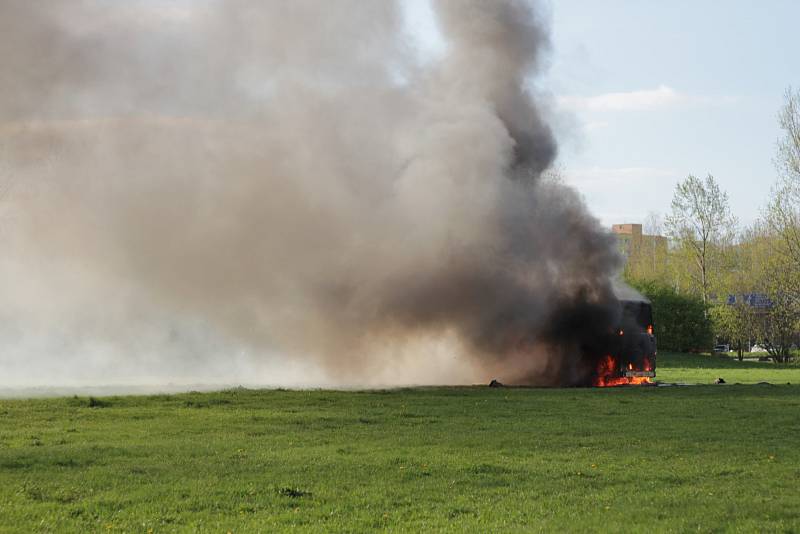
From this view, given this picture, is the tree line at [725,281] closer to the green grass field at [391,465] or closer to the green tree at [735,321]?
Answer: the green tree at [735,321]

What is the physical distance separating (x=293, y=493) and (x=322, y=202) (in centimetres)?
2395

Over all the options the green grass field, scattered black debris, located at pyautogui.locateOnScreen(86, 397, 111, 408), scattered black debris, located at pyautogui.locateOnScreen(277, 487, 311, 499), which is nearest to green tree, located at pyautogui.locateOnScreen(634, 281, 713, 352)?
the green grass field

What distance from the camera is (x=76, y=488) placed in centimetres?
1366

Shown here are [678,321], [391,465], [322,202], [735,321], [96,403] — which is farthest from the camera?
[735,321]

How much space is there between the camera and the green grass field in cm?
1199

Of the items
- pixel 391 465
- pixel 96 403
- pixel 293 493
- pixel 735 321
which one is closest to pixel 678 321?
pixel 735 321

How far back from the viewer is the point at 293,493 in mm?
13352

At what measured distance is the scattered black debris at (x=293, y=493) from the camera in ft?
43.4

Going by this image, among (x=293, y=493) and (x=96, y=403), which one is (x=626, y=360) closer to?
(x=96, y=403)

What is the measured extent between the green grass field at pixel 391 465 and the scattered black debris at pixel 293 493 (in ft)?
0.17

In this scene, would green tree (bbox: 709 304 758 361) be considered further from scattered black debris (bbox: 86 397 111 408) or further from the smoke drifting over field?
scattered black debris (bbox: 86 397 111 408)

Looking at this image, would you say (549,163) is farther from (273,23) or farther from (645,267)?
(645,267)

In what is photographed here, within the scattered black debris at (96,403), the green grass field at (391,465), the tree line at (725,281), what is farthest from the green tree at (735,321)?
the scattered black debris at (96,403)

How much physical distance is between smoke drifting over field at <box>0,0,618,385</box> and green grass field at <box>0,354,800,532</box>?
9136 mm
